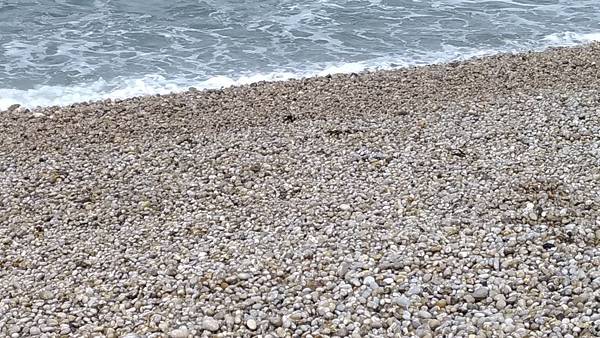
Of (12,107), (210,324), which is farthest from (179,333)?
(12,107)

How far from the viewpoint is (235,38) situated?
15.5 meters

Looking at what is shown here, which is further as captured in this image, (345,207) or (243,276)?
(345,207)

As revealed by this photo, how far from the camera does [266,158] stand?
863 centimetres

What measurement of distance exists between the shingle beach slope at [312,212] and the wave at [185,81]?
57.6 inches

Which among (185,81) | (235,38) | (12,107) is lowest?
(185,81)

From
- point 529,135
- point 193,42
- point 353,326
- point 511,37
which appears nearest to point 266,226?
point 353,326

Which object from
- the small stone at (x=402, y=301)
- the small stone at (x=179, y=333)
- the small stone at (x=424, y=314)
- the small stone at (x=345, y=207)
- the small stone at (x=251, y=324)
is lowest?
the small stone at (x=179, y=333)

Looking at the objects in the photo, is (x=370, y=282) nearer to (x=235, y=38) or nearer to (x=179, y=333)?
(x=179, y=333)

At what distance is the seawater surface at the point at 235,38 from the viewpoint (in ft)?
43.2

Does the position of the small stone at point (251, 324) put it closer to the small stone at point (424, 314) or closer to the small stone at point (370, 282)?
the small stone at point (370, 282)

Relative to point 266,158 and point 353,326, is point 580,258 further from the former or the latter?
point 266,158

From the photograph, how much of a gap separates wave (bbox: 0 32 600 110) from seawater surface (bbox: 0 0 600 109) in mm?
19

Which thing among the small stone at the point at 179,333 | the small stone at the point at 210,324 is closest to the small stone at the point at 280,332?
the small stone at the point at 210,324

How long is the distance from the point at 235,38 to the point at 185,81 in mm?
2759
